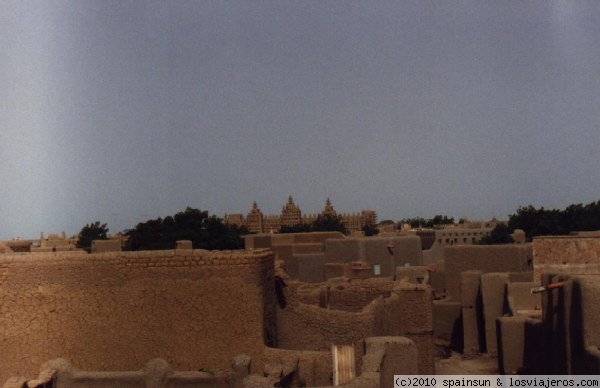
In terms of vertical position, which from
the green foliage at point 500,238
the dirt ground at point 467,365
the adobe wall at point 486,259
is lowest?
the dirt ground at point 467,365

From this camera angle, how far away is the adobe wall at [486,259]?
2223 centimetres

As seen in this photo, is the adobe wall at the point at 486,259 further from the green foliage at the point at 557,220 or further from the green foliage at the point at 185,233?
the green foliage at the point at 557,220

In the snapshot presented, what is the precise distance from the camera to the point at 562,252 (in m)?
19.2

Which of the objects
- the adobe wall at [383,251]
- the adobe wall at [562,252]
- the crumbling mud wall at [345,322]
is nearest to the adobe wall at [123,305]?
the crumbling mud wall at [345,322]

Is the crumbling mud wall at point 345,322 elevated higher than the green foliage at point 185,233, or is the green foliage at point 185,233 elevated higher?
the green foliage at point 185,233

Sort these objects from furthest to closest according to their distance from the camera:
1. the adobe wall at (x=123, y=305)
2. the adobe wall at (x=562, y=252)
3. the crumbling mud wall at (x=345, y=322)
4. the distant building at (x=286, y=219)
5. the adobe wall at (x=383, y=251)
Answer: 1. the distant building at (x=286, y=219)
2. the adobe wall at (x=383, y=251)
3. the adobe wall at (x=562, y=252)
4. the crumbling mud wall at (x=345, y=322)
5. the adobe wall at (x=123, y=305)

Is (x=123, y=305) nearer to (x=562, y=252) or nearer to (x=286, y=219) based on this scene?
(x=562, y=252)

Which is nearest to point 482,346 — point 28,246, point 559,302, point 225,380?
point 559,302

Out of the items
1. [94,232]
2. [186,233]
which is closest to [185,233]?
[186,233]

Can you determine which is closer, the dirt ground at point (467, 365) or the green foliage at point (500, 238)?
the dirt ground at point (467, 365)

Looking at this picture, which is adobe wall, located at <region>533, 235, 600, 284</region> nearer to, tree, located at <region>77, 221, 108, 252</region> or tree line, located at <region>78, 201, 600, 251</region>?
tree line, located at <region>78, 201, 600, 251</region>

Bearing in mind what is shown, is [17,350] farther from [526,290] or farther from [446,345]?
[446,345]

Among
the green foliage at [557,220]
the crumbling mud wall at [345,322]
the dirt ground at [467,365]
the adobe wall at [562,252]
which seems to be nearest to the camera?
the crumbling mud wall at [345,322]

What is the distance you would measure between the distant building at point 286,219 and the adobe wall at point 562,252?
172ft
